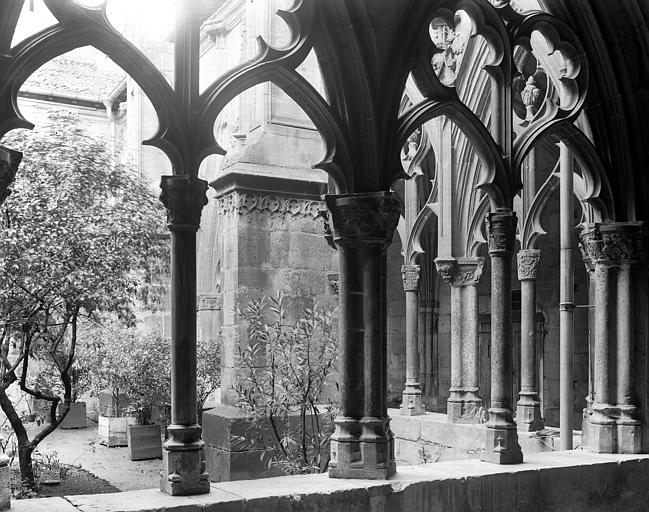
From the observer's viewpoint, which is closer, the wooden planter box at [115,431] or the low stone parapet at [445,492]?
the low stone parapet at [445,492]

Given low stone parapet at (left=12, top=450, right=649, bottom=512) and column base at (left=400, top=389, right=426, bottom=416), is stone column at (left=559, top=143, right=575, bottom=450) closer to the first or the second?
low stone parapet at (left=12, top=450, right=649, bottom=512)

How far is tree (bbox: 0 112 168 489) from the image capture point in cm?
750

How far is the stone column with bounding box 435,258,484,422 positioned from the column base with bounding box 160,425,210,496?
534 centimetres

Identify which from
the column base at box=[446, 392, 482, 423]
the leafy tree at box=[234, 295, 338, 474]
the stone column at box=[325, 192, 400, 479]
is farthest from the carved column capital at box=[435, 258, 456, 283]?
the stone column at box=[325, 192, 400, 479]

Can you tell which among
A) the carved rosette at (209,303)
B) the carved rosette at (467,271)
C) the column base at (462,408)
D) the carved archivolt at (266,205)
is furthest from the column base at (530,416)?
the carved rosette at (209,303)

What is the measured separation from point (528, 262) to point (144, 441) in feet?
17.8

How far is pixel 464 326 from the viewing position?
8453 mm

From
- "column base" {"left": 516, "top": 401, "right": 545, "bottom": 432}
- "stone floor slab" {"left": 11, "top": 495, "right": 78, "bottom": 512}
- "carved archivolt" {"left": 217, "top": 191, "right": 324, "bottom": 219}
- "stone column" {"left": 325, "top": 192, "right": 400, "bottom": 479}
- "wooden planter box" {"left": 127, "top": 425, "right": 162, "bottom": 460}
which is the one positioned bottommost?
"wooden planter box" {"left": 127, "top": 425, "right": 162, "bottom": 460}

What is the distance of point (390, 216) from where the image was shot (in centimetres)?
380

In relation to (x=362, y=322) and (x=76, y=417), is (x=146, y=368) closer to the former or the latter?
(x=76, y=417)

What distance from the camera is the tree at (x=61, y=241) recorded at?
750 centimetres

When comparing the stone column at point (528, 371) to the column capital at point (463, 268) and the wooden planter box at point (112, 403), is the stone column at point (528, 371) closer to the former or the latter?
the column capital at point (463, 268)

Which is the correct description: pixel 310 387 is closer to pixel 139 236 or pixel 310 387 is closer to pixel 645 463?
pixel 645 463

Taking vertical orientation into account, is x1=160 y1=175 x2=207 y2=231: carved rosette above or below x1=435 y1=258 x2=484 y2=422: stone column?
above
